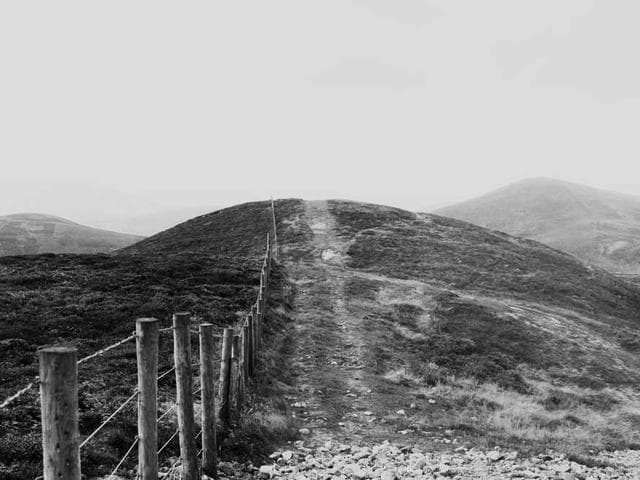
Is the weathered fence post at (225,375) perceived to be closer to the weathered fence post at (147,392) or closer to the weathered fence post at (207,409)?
the weathered fence post at (207,409)

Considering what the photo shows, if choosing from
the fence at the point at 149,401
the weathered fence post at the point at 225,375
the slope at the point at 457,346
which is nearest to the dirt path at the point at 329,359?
the slope at the point at 457,346

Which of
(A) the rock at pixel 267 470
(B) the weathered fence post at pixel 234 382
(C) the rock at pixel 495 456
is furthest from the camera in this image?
(C) the rock at pixel 495 456

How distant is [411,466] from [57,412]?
8711mm

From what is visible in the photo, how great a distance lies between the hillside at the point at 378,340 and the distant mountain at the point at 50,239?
4305 cm

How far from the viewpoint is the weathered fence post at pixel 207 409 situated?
913cm

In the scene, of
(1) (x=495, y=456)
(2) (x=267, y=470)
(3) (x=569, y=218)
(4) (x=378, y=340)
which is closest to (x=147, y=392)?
(2) (x=267, y=470)

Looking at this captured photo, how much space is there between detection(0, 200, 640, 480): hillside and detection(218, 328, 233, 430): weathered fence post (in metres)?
0.73

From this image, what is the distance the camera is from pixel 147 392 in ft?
21.6

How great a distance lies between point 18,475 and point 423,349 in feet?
59.2

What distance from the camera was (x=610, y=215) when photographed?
385ft

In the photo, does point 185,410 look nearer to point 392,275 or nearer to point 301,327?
point 301,327

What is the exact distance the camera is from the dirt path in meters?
14.4

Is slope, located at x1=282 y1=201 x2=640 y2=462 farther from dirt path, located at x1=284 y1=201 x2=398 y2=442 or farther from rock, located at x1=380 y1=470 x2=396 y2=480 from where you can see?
rock, located at x1=380 y1=470 x2=396 y2=480

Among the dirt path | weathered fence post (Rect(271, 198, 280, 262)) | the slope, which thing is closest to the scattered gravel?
the slope
